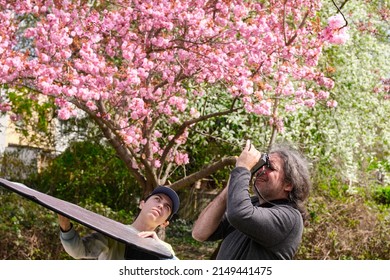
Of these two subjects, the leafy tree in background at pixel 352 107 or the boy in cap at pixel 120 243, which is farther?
the leafy tree in background at pixel 352 107

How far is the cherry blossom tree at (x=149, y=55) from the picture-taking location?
6.12 meters

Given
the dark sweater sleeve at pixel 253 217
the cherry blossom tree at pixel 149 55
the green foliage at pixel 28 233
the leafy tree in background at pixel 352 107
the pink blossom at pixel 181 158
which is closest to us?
the dark sweater sleeve at pixel 253 217

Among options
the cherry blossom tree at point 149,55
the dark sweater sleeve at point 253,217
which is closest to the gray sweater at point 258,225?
the dark sweater sleeve at point 253,217

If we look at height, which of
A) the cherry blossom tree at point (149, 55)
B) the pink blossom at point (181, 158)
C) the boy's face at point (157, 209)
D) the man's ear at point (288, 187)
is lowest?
the pink blossom at point (181, 158)

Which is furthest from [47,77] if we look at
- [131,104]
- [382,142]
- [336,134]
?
[382,142]

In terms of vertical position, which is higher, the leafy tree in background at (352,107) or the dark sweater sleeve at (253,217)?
the dark sweater sleeve at (253,217)

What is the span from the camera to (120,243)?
2125 millimetres

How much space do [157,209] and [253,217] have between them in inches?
14.4

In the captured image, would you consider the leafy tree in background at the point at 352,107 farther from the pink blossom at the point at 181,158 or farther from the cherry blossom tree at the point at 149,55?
the cherry blossom tree at the point at 149,55

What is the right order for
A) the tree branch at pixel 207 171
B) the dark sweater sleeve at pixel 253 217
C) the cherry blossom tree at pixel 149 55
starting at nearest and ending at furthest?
the dark sweater sleeve at pixel 253 217
the cherry blossom tree at pixel 149 55
the tree branch at pixel 207 171

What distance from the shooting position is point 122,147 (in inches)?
284

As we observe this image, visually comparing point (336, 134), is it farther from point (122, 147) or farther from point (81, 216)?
point (81, 216)

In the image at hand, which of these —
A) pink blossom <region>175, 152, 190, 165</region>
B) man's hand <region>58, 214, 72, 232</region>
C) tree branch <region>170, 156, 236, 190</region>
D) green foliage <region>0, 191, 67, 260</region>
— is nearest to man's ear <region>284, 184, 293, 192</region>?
man's hand <region>58, 214, 72, 232</region>

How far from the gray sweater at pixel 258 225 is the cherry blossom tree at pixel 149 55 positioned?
13.2 ft
